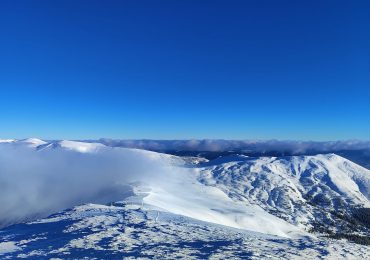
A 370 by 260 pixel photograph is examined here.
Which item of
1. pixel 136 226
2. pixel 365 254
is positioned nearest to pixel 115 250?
pixel 136 226

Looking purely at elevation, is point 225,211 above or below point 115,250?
below

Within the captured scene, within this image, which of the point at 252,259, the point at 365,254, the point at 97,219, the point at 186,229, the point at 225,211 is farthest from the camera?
the point at 225,211

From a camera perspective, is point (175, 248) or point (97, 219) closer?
point (175, 248)

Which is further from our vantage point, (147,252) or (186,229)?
(186,229)

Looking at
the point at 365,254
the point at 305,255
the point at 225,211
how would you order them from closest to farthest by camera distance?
1. the point at 305,255
2. the point at 365,254
3. the point at 225,211

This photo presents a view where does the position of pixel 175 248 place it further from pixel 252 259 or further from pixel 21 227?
pixel 21 227

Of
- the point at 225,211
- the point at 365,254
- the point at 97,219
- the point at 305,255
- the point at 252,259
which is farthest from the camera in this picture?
the point at 225,211

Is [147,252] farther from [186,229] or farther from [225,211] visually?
[225,211]

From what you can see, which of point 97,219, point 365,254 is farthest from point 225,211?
point 365,254

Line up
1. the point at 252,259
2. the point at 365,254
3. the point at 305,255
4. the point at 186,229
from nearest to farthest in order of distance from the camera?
the point at 252,259 → the point at 305,255 → the point at 365,254 → the point at 186,229
